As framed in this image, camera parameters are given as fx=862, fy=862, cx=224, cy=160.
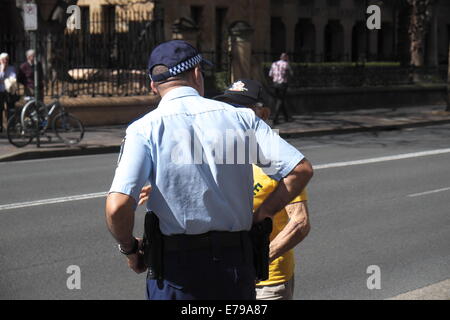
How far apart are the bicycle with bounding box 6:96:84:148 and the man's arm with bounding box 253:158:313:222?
14.9 meters

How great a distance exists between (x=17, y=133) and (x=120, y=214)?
50.5ft

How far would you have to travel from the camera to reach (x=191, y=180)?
3.42m

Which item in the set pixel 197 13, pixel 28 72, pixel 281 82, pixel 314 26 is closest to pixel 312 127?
pixel 281 82

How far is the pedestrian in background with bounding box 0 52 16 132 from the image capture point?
1998cm

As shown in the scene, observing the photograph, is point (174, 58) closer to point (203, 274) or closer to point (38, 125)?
point (203, 274)

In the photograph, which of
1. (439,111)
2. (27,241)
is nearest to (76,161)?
(27,241)

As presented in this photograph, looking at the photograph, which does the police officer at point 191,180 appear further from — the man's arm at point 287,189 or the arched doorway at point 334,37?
the arched doorway at point 334,37

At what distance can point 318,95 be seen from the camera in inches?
1136

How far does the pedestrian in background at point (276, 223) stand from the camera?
4215mm

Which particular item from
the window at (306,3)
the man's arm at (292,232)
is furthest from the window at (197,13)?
the man's arm at (292,232)

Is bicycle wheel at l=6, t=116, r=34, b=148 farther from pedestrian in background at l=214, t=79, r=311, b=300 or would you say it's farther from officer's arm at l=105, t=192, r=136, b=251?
officer's arm at l=105, t=192, r=136, b=251

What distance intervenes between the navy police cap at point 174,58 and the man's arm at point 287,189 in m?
0.61

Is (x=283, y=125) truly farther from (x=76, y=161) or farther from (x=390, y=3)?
(x=390, y=3)
